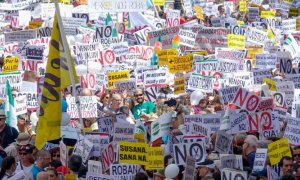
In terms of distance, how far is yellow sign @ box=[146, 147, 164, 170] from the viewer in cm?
1503

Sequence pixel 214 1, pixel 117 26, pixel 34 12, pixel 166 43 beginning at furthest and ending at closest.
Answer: pixel 214 1, pixel 34 12, pixel 117 26, pixel 166 43

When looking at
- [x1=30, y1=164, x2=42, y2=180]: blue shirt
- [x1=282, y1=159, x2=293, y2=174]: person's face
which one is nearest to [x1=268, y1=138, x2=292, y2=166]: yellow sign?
[x1=282, y1=159, x2=293, y2=174]: person's face

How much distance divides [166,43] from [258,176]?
44.6 feet

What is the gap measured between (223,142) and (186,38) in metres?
11.8

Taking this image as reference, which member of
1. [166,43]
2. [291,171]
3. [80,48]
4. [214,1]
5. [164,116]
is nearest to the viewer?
[291,171]

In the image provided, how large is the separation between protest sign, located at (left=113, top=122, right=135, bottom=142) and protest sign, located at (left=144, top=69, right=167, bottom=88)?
650 cm

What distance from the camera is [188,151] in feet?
50.0

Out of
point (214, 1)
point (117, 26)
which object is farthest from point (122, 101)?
point (214, 1)

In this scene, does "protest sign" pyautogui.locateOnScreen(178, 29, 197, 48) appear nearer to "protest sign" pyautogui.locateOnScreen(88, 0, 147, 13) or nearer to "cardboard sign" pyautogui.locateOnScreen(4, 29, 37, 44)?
"protest sign" pyautogui.locateOnScreen(88, 0, 147, 13)

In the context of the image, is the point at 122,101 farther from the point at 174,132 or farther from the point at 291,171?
the point at 291,171

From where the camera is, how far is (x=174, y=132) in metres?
16.9

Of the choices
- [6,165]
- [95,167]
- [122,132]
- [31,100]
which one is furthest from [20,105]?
[6,165]

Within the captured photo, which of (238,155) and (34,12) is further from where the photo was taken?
(34,12)

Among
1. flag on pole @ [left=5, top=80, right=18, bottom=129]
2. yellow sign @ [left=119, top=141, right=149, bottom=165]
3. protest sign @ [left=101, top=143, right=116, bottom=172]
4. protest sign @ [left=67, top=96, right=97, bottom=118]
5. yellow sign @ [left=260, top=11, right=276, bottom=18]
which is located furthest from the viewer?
yellow sign @ [left=260, top=11, right=276, bottom=18]
